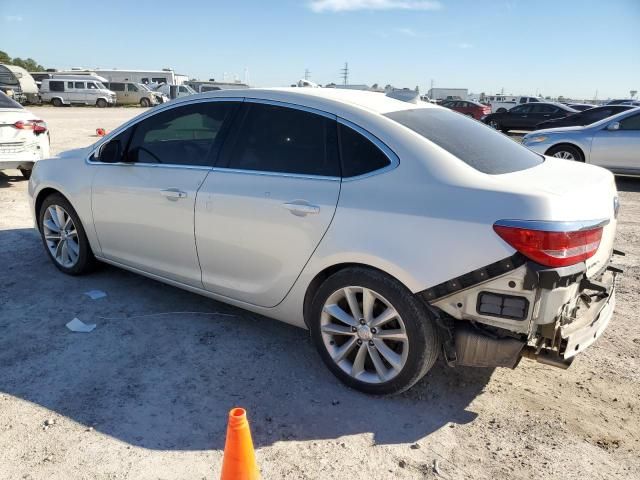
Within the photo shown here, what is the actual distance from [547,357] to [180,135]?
2955mm

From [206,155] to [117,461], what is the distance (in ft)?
6.54

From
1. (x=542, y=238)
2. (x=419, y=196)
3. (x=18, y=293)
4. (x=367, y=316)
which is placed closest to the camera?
(x=542, y=238)

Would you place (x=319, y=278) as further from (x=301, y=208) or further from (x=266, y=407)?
(x=266, y=407)

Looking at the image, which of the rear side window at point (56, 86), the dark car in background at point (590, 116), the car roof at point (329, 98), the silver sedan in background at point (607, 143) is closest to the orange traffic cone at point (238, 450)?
the car roof at point (329, 98)

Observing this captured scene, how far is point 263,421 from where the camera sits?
9.14ft

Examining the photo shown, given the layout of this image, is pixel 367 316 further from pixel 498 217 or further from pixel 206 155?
pixel 206 155

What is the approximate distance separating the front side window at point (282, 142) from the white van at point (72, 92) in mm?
36872

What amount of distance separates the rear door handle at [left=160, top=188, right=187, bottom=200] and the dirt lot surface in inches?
37.3

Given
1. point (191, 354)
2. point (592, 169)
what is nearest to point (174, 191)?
point (191, 354)

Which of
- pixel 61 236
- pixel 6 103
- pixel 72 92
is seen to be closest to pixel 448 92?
pixel 72 92

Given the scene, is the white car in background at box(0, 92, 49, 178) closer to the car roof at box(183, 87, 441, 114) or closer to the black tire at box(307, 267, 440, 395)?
the car roof at box(183, 87, 441, 114)

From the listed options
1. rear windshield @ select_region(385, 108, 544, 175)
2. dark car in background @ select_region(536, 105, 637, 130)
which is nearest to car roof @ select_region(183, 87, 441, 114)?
rear windshield @ select_region(385, 108, 544, 175)

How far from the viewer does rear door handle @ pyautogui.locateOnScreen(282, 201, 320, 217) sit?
299 centimetres

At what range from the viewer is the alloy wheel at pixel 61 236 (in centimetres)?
462
